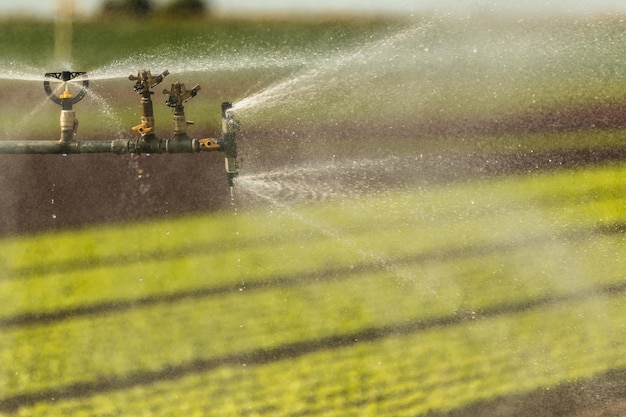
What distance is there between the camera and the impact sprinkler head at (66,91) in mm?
3648

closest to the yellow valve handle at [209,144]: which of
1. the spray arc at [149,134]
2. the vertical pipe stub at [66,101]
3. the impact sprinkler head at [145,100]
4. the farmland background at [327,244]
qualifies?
the spray arc at [149,134]

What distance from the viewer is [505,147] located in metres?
4.32

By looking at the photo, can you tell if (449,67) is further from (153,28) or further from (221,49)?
(153,28)

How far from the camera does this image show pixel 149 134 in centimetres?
359

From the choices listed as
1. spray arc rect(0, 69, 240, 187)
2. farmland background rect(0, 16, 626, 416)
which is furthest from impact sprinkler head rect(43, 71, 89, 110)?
farmland background rect(0, 16, 626, 416)

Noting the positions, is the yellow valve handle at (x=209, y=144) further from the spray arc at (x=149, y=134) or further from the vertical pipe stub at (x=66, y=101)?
the vertical pipe stub at (x=66, y=101)

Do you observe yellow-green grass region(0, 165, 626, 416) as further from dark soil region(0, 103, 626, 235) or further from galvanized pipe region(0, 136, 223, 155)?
galvanized pipe region(0, 136, 223, 155)

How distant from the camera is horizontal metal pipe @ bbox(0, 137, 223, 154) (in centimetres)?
356

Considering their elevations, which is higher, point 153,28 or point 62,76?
point 153,28

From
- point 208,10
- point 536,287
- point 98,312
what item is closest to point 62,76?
point 208,10

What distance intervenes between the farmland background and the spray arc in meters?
0.51

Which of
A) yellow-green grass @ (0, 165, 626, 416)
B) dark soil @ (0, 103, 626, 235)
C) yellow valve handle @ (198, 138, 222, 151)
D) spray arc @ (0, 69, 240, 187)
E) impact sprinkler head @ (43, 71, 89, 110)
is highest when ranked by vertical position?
impact sprinkler head @ (43, 71, 89, 110)

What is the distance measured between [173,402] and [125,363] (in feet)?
1.25

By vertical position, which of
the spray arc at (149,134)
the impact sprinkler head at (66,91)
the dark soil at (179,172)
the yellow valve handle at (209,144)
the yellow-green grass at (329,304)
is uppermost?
the impact sprinkler head at (66,91)
